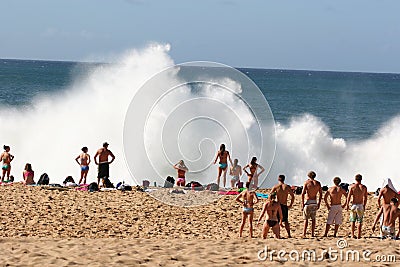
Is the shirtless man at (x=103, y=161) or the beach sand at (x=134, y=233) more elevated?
the shirtless man at (x=103, y=161)

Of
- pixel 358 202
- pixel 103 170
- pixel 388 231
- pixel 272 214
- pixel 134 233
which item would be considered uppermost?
pixel 103 170

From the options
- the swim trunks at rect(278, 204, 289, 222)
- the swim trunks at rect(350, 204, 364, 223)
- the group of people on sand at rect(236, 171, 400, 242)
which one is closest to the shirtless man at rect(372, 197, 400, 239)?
the group of people on sand at rect(236, 171, 400, 242)

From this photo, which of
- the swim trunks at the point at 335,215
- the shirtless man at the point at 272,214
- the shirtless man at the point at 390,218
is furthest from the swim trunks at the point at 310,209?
the shirtless man at the point at 390,218

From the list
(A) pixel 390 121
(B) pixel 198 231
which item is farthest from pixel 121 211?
(A) pixel 390 121

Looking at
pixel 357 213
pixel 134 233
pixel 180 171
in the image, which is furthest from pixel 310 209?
pixel 180 171

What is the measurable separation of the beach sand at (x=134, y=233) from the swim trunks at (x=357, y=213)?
1.34ft

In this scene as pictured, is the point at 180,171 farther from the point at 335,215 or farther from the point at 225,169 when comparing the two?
the point at 335,215

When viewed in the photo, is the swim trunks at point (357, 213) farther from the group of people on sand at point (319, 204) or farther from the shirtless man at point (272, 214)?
the shirtless man at point (272, 214)

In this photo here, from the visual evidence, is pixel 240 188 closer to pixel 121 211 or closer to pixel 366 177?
pixel 121 211

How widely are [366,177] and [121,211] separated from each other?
15.2 m

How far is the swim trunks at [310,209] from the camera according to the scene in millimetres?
11343

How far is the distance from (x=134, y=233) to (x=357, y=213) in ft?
12.8

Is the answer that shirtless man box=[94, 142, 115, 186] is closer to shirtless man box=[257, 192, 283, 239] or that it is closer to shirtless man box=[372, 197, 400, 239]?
shirtless man box=[257, 192, 283, 239]

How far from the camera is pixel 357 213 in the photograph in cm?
1120
